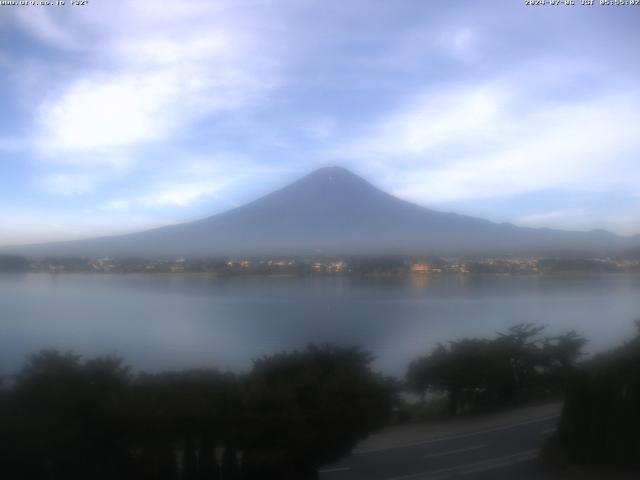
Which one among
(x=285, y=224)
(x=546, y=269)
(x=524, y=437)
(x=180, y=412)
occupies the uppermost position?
(x=285, y=224)

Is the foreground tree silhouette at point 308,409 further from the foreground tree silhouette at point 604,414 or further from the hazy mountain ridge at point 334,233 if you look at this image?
the hazy mountain ridge at point 334,233

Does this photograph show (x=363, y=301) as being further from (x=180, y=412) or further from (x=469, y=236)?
(x=180, y=412)

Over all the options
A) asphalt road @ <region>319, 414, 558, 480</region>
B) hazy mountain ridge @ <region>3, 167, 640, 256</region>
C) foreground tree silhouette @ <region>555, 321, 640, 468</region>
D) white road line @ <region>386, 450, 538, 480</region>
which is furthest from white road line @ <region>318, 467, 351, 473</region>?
hazy mountain ridge @ <region>3, 167, 640, 256</region>

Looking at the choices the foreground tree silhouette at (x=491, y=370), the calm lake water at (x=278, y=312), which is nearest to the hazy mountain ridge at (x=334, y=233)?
the calm lake water at (x=278, y=312)

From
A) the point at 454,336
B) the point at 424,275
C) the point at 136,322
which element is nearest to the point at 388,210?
the point at 424,275

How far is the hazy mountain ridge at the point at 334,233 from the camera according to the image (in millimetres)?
10172

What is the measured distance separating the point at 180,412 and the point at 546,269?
22.0 ft

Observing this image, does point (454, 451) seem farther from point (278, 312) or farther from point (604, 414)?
point (278, 312)

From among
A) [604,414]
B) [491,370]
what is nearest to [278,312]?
[491,370]

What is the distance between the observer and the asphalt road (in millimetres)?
5910

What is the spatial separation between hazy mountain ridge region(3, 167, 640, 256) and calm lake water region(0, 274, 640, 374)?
0.67 meters

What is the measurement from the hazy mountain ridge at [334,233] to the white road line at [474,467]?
12.8 feet

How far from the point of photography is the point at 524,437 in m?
6.61

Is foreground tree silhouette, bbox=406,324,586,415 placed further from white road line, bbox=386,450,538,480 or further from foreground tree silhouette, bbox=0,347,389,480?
foreground tree silhouette, bbox=0,347,389,480
